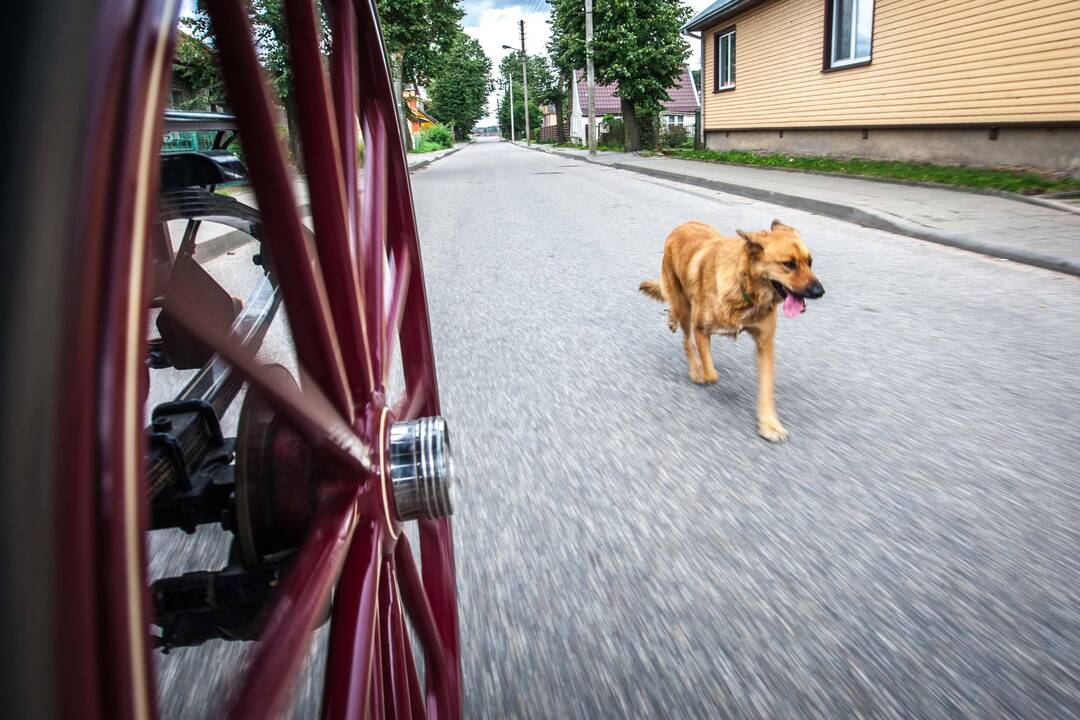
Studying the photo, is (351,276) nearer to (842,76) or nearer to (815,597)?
(815,597)

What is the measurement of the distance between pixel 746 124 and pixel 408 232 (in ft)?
72.7

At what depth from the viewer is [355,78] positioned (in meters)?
1.49

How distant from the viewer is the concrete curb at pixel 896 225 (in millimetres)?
6207

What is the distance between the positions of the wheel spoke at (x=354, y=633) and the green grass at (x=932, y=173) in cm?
1111

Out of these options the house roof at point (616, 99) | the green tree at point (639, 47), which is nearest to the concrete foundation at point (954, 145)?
the green tree at point (639, 47)

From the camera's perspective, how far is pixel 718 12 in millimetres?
21922

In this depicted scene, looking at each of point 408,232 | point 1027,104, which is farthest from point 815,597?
point 1027,104

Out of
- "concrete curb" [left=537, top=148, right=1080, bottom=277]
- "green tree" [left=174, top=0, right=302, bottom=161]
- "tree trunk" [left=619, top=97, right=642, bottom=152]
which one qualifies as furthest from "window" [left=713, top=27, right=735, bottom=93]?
"green tree" [left=174, top=0, right=302, bottom=161]

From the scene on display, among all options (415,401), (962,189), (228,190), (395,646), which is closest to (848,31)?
(962,189)

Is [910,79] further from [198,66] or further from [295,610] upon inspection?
[295,610]

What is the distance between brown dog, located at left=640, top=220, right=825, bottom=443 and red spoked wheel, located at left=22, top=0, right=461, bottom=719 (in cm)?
189

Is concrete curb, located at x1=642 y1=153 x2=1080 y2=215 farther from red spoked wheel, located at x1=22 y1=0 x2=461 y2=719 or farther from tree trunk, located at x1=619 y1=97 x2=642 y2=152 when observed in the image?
tree trunk, located at x1=619 y1=97 x2=642 y2=152

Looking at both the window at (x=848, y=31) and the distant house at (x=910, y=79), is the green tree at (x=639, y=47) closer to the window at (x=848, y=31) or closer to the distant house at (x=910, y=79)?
the distant house at (x=910, y=79)

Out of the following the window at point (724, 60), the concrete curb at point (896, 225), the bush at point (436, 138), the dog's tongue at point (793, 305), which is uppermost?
the window at point (724, 60)
